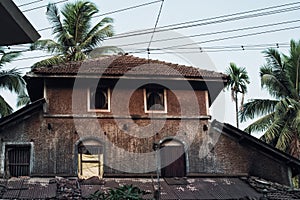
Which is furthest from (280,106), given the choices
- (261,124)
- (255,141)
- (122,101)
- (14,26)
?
(14,26)

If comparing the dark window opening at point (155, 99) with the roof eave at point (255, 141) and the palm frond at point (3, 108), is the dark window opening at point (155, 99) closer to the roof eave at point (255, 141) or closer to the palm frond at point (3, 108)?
the roof eave at point (255, 141)

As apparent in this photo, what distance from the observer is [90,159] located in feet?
63.2

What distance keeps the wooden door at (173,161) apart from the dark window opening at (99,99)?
2.75 metres

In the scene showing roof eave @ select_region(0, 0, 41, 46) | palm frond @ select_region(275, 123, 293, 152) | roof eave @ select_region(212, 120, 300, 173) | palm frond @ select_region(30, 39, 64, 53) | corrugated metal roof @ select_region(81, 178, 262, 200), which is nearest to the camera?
roof eave @ select_region(0, 0, 41, 46)

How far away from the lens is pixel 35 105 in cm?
1914

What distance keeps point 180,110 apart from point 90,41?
13026 millimetres

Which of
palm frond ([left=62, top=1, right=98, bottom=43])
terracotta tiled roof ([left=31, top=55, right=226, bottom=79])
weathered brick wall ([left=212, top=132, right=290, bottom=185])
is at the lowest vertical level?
weathered brick wall ([left=212, top=132, right=290, bottom=185])

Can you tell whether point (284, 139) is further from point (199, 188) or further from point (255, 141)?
point (199, 188)

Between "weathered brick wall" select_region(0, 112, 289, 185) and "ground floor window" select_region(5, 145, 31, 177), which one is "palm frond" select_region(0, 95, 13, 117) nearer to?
"weathered brick wall" select_region(0, 112, 289, 185)

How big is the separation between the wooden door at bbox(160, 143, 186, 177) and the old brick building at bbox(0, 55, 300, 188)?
4cm

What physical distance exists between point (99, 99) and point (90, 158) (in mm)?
2325

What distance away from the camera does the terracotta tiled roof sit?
19.8 m

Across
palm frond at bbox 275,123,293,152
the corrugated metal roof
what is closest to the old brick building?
the corrugated metal roof

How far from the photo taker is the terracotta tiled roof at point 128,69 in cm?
1983
